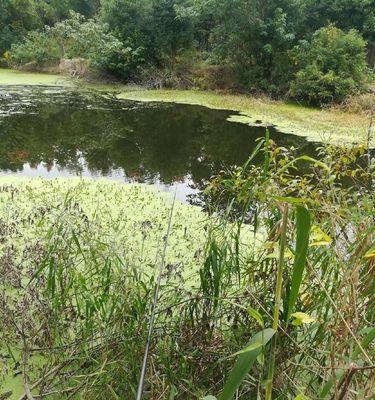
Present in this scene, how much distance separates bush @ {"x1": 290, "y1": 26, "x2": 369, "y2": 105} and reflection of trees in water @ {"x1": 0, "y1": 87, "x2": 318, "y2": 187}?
2686 millimetres

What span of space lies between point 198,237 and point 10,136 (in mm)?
5191

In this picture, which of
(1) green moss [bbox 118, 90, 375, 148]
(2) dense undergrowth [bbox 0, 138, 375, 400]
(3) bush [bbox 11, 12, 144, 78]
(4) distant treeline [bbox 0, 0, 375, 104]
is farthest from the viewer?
(3) bush [bbox 11, 12, 144, 78]

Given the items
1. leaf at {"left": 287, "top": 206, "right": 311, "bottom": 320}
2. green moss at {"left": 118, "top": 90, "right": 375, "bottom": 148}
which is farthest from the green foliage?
leaf at {"left": 287, "top": 206, "right": 311, "bottom": 320}

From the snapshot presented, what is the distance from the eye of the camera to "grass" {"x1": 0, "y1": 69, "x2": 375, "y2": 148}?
861 centimetres

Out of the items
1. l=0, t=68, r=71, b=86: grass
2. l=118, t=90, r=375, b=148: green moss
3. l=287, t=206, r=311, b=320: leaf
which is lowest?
l=118, t=90, r=375, b=148: green moss

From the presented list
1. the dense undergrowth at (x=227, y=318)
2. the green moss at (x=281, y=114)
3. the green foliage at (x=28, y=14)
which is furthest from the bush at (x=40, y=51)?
the dense undergrowth at (x=227, y=318)

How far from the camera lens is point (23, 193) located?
4.69 meters

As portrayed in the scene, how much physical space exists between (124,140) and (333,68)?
675cm

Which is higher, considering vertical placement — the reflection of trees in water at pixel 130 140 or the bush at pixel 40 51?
the bush at pixel 40 51

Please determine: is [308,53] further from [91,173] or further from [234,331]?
[234,331]

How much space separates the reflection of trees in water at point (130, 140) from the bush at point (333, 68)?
269 cm

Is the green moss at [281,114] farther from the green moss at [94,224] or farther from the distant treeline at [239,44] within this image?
the green moss at [94,224]

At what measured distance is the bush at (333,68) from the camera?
36.8 feet

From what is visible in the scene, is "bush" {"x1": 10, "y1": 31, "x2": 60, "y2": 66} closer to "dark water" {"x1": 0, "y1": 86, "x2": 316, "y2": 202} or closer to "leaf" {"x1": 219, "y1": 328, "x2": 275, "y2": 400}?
"dark water" {"x1": 0, "y1": 86, "x2": 316, "y2": 202}
